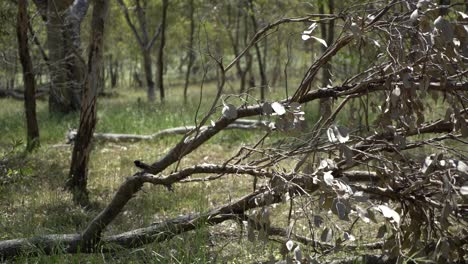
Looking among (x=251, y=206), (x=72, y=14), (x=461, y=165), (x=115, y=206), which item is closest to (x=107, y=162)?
(x=72, y=14)

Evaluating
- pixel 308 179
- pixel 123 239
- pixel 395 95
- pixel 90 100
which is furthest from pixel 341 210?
pixel 90 100

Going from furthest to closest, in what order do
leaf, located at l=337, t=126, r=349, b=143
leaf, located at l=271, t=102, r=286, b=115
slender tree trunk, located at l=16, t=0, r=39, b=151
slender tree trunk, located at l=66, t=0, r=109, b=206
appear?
1. slender tree trunk, located at l=16, t=0, r=39, b=151
2. slender tree trunk, located at l=66, t=0, r=109, b=206
3. leaf, located at l=271, t=102, r=286, b=115
4. leaf, located at l=337, t=126, r=349, b=143

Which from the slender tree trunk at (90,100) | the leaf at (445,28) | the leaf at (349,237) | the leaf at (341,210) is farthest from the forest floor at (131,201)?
the leaf at (445,28)

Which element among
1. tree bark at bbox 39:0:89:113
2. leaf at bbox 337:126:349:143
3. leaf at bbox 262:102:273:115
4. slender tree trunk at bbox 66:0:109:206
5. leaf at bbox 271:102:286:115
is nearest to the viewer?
leaf at bbox 337:126:349:143

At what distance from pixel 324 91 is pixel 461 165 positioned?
3.81ft

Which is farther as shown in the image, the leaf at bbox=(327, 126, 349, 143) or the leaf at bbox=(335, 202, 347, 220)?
the leaf at bbox=(327, 126, 349, 143)

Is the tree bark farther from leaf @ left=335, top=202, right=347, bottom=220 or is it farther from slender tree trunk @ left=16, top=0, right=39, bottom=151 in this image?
leaf @ left=335, top=202, right=347, bottom=220

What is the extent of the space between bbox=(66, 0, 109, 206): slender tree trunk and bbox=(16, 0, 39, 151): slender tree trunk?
2.43m

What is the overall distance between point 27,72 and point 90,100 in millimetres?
2980

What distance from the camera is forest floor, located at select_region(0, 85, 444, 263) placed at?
3864 mm

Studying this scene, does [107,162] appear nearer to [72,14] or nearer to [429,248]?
[72,14]

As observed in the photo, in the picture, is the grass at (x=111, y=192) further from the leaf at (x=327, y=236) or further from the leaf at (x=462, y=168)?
the leaf at (x=462, y=168)

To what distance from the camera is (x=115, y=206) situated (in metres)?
4.11

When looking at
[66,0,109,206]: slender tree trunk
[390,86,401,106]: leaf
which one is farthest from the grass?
[390,86,401,106]: leaf
